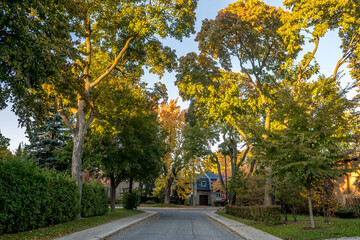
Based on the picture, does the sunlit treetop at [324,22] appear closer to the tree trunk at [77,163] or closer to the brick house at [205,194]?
the tree trunk at [77,163]

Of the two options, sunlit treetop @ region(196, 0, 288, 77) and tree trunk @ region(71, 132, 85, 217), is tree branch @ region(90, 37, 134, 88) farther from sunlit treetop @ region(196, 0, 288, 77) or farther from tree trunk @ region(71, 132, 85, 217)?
sunlit treetop @ region(196, 0, 288, 77)

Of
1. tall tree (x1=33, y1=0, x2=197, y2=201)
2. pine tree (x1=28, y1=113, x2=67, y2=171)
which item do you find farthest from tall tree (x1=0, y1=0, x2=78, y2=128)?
pine tree (x1=28, y1=113, x2=67, y2=171)

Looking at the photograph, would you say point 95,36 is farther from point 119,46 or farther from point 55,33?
point 55,33

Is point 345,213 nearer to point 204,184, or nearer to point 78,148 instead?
point 78,148

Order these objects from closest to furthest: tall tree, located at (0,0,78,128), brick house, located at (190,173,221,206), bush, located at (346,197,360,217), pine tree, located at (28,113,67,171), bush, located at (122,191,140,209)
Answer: tall tree, located at (0,0,78,128) < bush, located at (346,197,360,217) < pine tree, located at (28,113,67,171) < bush, located at (122,191,140,209) < brick house, located at (190,173,221,206)

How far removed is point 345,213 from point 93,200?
1810 cm

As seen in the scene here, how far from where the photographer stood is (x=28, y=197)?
10.6 meters

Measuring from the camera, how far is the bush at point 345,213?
20.4m

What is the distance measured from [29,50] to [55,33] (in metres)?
1.97

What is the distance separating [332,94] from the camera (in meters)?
13.3

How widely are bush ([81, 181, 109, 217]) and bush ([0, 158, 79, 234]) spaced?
4074 mm

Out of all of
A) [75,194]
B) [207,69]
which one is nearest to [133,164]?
[75,194]

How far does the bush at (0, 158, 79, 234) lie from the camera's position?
938 cm

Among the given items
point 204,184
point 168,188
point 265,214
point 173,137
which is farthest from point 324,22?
point 204,184
